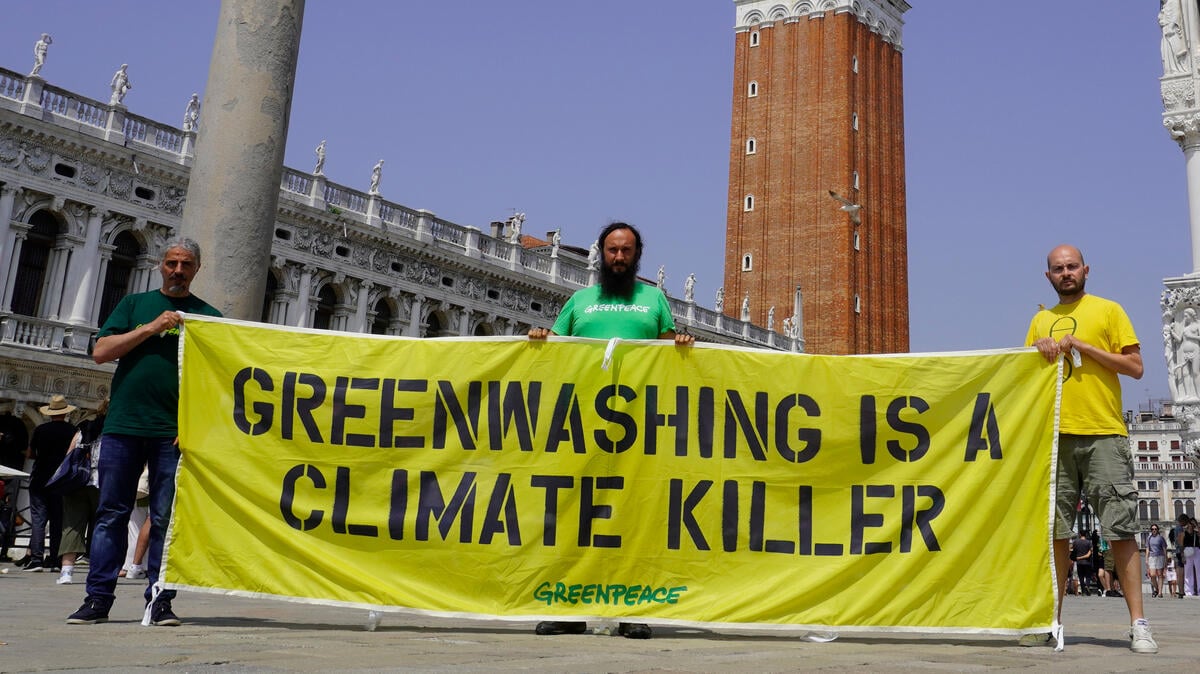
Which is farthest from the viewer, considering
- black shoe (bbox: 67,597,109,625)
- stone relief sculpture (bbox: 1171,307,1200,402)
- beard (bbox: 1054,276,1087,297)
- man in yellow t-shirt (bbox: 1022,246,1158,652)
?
stone relief sculpture (bbox: 1171,307,1200,402)

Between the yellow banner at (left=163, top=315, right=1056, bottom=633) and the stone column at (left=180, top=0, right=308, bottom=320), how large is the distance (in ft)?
2.52

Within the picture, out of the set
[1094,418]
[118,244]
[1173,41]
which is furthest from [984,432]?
[118,244]

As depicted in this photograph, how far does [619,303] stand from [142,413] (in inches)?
86.7

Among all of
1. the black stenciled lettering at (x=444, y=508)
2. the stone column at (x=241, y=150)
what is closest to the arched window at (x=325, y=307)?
the stone column at (x=241, y=150)

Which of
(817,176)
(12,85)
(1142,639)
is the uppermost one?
(817,176)

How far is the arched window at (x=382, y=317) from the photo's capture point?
Result: 30.5 metres

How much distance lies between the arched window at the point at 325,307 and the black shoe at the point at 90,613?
24754 millimetres

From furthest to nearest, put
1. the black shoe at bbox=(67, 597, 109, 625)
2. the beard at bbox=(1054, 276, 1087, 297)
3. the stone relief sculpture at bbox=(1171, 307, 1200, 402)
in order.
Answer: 1. the stone relief sculpture at bbox=(1171, 307, 1200, 402)
2. the beard at bbox=(1054, 276, 1087, 297)
3. the black shoe at bbox=(67, 597, 109, 625)

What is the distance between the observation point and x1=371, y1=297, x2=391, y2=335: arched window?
3045 centimetres

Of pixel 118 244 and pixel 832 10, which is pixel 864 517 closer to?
pixel 118 244

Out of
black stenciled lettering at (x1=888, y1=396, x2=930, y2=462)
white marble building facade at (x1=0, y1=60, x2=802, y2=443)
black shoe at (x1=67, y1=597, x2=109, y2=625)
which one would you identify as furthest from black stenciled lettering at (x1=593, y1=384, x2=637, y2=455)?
white marble building facade at (x1=0, y1=60, x2=802, y2=443)

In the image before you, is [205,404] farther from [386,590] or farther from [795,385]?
[795,385]

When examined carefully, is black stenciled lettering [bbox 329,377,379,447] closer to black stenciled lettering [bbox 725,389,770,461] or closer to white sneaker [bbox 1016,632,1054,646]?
black stenciled lettering [bbox 725,389,770,461]

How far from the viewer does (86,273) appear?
2369cm
